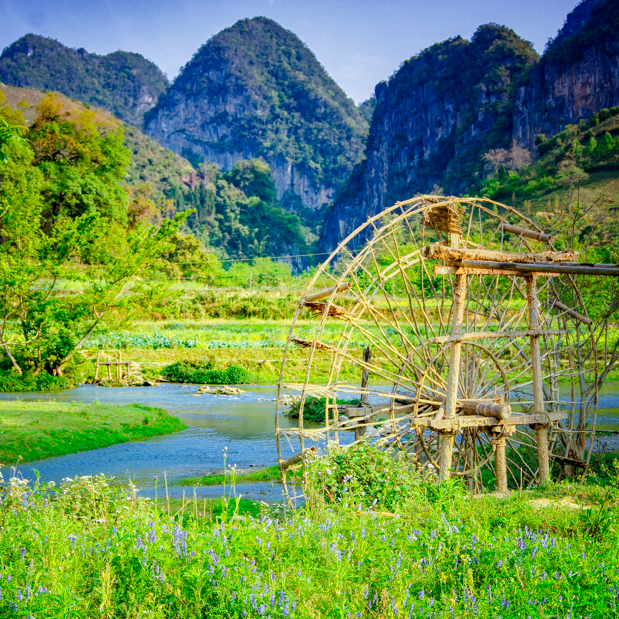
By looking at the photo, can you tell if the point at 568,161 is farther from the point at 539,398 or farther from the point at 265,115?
the point at 265,115

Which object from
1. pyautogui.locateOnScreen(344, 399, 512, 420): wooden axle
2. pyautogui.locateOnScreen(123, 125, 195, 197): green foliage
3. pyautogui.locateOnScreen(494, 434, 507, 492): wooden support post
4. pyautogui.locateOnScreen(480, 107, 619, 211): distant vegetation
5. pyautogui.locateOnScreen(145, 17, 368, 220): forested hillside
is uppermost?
pyautogui.locateOnScreen(145, 17, 368, 220): forested hillside

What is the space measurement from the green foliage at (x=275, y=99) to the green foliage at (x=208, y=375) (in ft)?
430

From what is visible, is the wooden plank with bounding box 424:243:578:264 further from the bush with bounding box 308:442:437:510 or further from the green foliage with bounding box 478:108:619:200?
the green foliage with bounding box 478:108:619:200

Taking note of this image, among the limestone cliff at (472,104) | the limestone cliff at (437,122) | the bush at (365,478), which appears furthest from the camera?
the limestone cliff at (437,122)

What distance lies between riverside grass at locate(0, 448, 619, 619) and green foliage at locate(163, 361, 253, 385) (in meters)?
19.1

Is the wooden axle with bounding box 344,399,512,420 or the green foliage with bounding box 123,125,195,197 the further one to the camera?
the green foliage with bounding box 123,125,195,197

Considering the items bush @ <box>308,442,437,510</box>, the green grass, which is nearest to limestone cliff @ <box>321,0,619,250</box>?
the green grass

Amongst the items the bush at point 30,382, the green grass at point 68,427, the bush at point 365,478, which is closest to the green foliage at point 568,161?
the bush at point 30,382

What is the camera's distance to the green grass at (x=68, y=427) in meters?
10.9

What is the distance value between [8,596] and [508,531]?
3.19 metres

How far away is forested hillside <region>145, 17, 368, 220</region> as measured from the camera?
151250 mm

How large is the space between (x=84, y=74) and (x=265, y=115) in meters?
54.5

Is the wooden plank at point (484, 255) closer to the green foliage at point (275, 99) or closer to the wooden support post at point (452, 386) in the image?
the wooden support post at point (452, 386)

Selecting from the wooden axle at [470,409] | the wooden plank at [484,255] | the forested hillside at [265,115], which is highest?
the forested hillside at [265,115]
